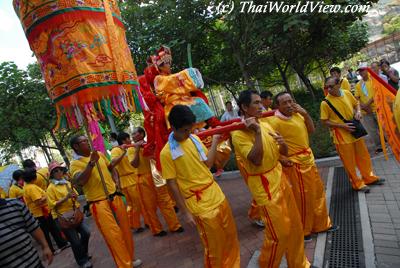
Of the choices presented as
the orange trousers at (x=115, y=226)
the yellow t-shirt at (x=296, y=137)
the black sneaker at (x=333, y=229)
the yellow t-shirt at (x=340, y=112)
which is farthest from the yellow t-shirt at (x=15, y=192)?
the yellow t-shirt at (x=340, y=112)

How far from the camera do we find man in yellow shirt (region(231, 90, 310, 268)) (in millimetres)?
2771

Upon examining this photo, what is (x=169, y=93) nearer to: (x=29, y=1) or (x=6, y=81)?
(x=29, y=1)

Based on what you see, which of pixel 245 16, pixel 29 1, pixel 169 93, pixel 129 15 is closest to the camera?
pixel 29 1

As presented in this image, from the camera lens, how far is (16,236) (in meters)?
2.58

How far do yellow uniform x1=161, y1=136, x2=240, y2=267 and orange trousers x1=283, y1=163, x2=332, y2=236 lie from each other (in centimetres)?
121

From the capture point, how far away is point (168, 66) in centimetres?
424

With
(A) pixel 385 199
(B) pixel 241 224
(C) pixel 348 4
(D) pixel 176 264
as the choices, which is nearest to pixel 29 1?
(D) pixel 176 264

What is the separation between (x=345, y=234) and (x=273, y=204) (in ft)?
5.30

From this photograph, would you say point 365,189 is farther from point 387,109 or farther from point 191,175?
point 191,175

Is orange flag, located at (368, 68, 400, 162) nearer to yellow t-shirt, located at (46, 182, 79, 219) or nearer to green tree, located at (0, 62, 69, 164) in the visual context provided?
yellow t-shirt, located at (46, 182, 79, 219)

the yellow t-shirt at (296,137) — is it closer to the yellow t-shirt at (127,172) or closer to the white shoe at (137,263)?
the white shoe at (137,263)

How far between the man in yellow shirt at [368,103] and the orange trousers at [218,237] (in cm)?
467

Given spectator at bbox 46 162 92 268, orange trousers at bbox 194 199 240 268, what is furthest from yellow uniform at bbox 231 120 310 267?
spectator at bbox 46 162 92 268

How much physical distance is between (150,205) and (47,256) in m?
2.78
